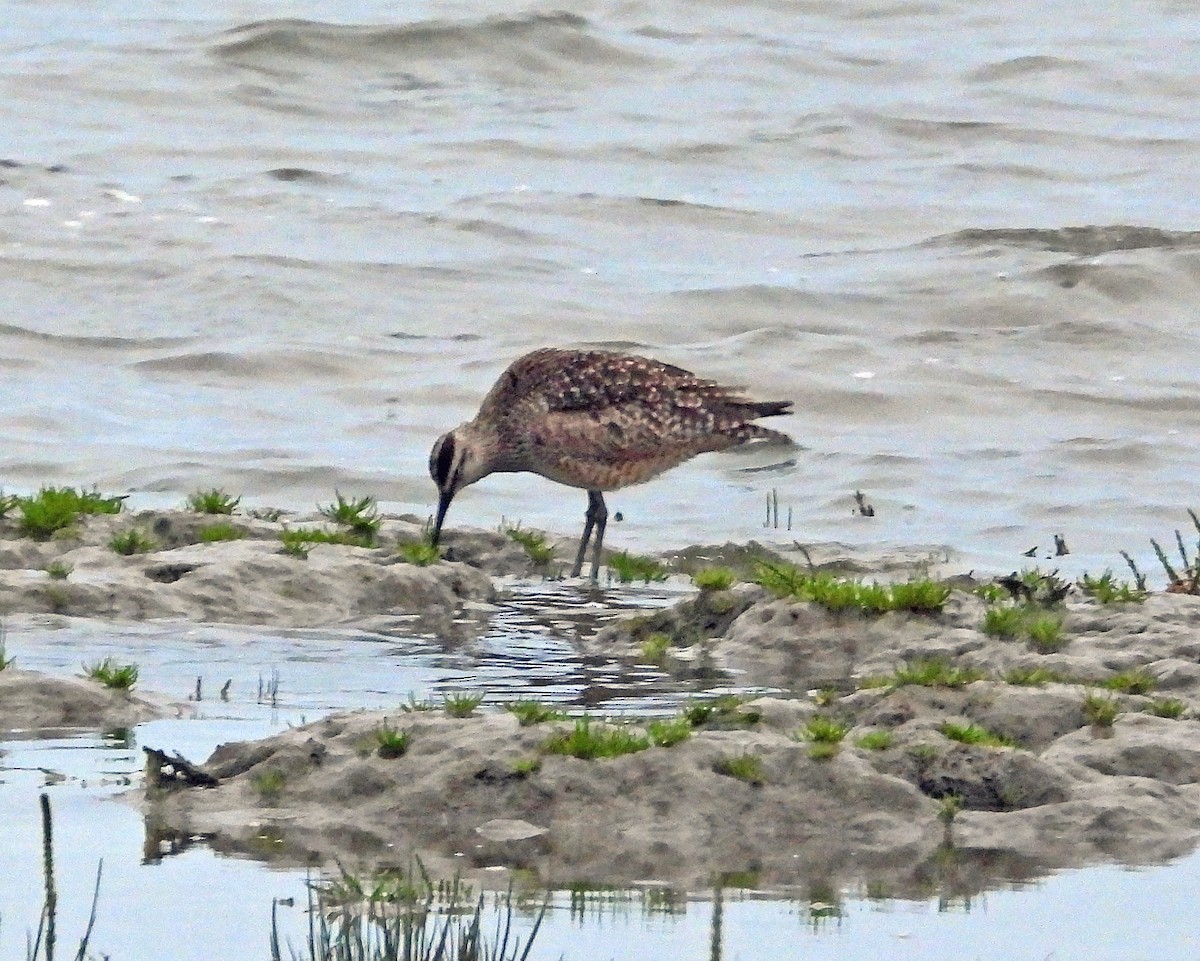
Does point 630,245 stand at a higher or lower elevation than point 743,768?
higher

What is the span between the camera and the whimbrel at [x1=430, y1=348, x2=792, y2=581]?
14430mm

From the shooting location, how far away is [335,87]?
30594mm

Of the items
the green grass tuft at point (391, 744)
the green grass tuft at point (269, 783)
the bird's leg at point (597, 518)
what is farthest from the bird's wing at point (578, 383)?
the green grass tuft at point (269, 783)

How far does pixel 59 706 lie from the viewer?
8.48 meters

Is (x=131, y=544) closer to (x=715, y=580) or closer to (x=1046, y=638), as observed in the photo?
(x=715, y=580)

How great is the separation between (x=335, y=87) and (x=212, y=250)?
7549 millimetres

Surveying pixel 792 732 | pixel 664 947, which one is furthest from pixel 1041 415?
pixel 664 947

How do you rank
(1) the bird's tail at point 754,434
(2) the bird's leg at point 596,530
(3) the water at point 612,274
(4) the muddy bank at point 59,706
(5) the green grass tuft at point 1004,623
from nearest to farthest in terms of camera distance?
(4) the muddy bank at point 59,706, (5) the green grass tuft at point 1004,623, (3) the water at point 612,274, (2) the bird's leg at point 596,530, (1) the bird's tail at point 754,434

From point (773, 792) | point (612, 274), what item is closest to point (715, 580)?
point (773, 792)

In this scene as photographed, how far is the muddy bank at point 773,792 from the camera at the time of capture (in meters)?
6.98

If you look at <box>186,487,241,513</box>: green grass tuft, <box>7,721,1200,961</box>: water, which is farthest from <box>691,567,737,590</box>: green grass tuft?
<box>7,721,1200,961</box>: water

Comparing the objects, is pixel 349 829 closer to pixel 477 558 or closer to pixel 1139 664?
pixel 1139 664

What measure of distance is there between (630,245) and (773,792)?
17938 mm

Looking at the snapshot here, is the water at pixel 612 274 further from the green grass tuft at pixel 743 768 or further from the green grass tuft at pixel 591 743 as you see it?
the green grass tuft at pixel 591 743
